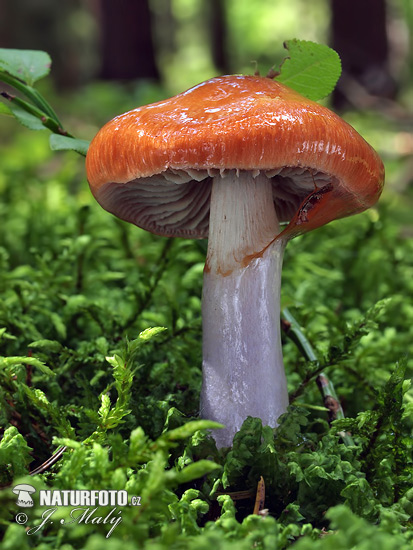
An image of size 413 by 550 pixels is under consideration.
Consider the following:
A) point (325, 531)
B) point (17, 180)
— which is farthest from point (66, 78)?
point (325, 531)

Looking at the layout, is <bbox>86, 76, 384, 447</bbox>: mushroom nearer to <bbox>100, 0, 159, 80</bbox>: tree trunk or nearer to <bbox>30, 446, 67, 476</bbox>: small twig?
<bbox>30, 446, 67, 476</bbox>: small twig

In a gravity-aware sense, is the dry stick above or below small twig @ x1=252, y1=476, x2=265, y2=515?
above

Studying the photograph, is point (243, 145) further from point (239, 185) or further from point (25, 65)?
point (25, 65)

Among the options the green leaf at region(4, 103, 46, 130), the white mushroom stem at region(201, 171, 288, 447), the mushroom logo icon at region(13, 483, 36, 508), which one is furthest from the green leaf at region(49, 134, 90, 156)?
the mushroom logo icon at region(13, 483, 36, 508)

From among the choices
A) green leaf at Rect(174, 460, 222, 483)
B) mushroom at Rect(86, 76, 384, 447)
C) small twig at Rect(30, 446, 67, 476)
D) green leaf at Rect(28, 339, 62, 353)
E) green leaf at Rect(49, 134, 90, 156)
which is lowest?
Result: small twig at Rect(30, 446, 67, 476)

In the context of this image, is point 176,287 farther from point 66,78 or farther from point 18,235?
point 66,78
